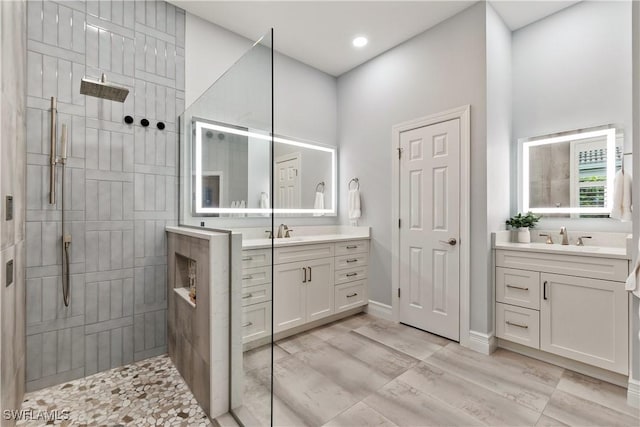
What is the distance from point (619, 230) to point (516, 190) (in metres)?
0.78

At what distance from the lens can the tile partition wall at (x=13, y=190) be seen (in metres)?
1.27

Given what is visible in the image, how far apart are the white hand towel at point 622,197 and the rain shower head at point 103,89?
3.41 metres

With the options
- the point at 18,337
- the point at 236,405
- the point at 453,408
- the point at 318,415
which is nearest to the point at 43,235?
the point at 18,337

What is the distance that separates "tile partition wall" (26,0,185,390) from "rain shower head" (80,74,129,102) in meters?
0.29

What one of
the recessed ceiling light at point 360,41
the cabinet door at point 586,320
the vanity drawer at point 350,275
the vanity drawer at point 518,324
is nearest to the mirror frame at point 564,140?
the cabinet door at point 586,320

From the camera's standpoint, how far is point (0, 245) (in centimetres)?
119

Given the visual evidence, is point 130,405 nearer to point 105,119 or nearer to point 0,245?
point 0,245

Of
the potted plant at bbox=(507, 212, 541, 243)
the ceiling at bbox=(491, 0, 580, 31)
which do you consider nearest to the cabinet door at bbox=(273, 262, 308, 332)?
the potted plant at bbox=(507, 212, 541, 243)

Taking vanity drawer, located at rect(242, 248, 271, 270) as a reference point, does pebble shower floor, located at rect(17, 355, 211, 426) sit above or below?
below

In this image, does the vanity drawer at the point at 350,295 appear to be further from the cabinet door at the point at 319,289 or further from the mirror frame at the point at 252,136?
the mirror frame at the point at 252,136

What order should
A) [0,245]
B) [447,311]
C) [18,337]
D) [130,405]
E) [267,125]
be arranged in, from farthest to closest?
[447,311]
[130,405]
[18,337]
[267,125]
[0,245]

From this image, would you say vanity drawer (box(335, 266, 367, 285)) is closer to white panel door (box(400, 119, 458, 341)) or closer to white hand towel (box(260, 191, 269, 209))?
white panel door (box(400, 119, 458, 341))

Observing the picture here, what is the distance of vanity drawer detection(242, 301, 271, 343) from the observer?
5.07 feet

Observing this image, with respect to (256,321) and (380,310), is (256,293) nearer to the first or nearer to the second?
(256,321)
